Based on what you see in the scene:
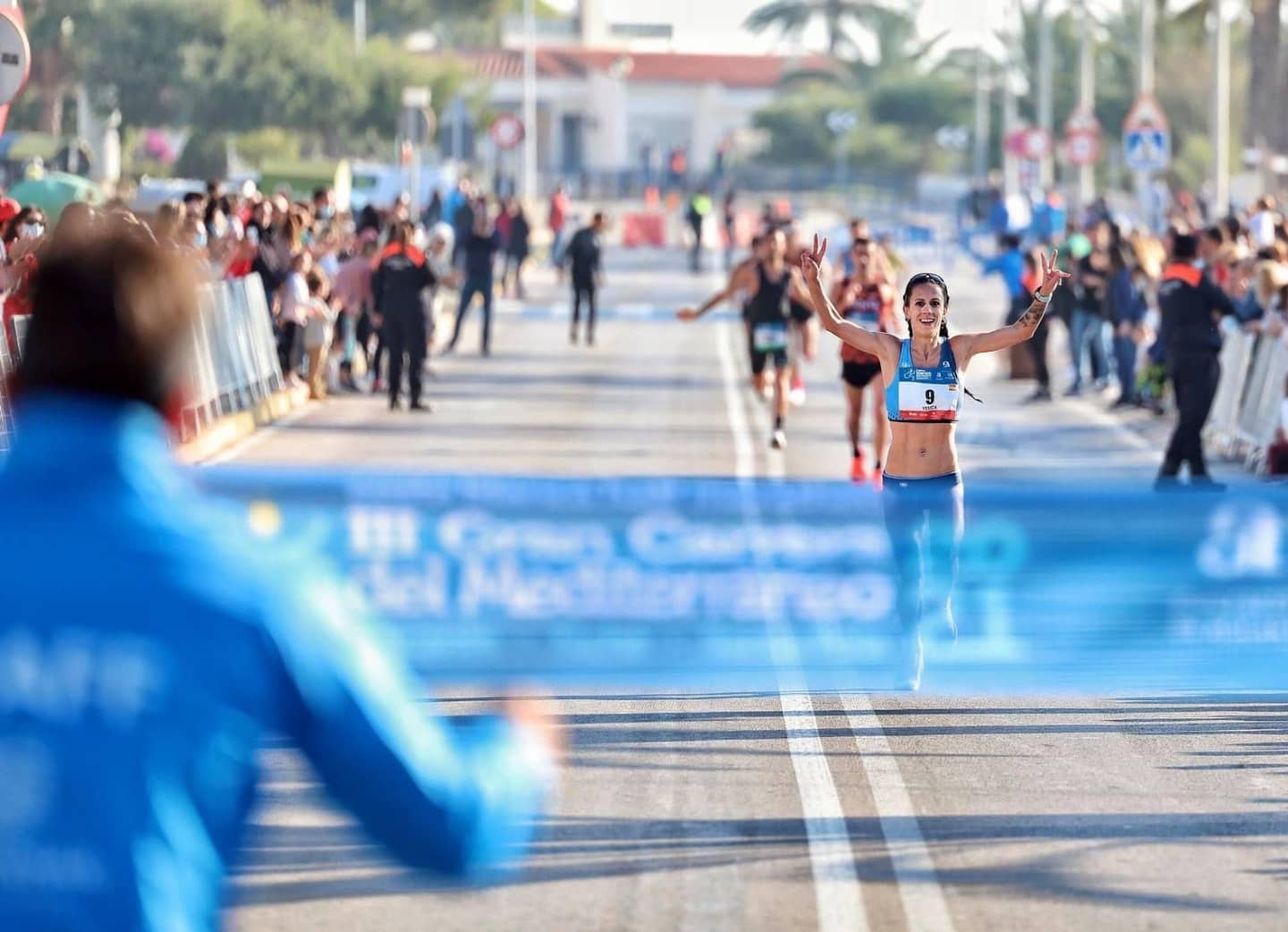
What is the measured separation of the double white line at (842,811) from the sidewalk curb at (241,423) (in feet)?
30.6

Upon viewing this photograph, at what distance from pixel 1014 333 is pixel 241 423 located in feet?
41.9

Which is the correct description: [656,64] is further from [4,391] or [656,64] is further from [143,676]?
[143,676]

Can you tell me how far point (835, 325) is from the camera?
11594 mm

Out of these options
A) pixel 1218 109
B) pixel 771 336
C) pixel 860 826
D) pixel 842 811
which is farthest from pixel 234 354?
pixel 1218 109

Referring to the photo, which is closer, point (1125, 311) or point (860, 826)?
point (860, 826)

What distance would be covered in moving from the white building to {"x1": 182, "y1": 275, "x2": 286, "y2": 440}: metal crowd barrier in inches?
3377

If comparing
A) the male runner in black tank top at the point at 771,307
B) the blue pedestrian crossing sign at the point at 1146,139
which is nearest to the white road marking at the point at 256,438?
the male runner in black tank top at the point at 771,307

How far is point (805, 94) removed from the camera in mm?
120375

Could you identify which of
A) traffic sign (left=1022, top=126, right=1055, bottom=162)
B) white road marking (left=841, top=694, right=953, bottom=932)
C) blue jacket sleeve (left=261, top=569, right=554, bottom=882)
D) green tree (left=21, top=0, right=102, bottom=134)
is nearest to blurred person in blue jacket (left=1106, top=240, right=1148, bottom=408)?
white road marking (left=841, top=694, right=953, bottom=932)

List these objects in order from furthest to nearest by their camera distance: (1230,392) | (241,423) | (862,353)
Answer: (241,423)
(1230,392)
(862,353)

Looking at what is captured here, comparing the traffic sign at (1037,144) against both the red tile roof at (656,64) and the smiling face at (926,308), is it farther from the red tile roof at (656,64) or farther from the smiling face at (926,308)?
the red tile roof at (656,64)

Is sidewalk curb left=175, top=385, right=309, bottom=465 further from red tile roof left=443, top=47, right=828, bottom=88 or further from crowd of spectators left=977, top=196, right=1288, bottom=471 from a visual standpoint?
red tile roof left=443, top=47, right=828, bottom=88

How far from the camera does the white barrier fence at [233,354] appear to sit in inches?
843

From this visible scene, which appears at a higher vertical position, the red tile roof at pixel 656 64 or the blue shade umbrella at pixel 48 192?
the red tile roof at pixel 656 64
